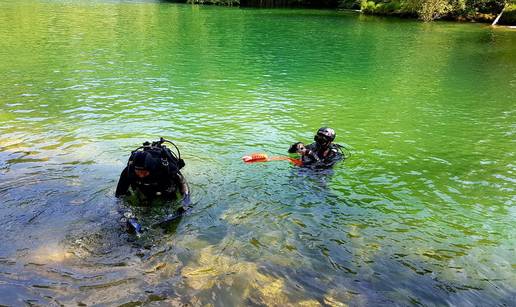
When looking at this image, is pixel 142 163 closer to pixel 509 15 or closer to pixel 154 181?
pixel 154 181

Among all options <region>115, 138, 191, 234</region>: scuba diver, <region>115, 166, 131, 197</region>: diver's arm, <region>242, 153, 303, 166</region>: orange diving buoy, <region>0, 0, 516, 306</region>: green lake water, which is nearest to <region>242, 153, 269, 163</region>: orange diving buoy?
<region>242, 153, 303, 166</region>: orange diving buoy

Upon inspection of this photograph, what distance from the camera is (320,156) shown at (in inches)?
409

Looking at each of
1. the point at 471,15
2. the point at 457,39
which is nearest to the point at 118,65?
the point at 457,39

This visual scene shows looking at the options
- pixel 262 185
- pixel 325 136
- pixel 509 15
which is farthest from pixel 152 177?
pixel 509 15

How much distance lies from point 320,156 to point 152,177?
15.7 ft

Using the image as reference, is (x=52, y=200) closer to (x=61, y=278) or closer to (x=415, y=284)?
(x=61, y=278)

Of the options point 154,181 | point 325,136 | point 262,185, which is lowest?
point 262,185

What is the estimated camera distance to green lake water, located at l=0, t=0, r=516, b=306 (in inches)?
239

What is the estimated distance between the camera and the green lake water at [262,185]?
608 cm

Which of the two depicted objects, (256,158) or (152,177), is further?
(256,158)

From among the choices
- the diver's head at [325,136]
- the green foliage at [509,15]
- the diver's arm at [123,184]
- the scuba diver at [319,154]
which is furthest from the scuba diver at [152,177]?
the green foliage at [509,15]

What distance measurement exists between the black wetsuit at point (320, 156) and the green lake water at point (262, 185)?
0.27m

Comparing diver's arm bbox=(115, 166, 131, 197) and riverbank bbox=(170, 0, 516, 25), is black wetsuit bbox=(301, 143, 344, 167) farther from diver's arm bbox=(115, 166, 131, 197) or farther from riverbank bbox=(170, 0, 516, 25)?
riverbank bbox=(170, 0, 516, 25)

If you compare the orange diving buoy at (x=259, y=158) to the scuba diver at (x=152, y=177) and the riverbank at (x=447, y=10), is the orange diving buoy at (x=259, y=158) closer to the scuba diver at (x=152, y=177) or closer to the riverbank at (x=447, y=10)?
the scuba diver at (x=152, y=177)
